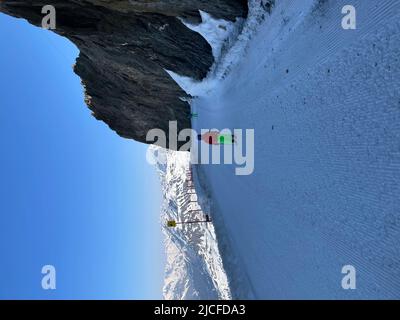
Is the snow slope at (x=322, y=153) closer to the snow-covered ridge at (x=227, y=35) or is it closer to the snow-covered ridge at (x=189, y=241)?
the snow-covered ridge at (x=227, y=35)

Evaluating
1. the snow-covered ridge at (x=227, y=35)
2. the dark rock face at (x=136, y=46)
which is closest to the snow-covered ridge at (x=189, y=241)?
the dark rock face at (x=136, y=46)

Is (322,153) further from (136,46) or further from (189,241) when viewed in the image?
(189,241)

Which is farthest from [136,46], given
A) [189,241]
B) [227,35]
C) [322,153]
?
[189,241]

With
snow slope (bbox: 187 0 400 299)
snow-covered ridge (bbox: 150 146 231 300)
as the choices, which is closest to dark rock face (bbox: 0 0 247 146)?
snow slope (bbox: 187 0 400 299)

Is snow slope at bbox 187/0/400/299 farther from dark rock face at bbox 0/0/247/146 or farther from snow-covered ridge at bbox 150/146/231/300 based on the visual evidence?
snow-covered ridge at bbox 150/146/231/300
